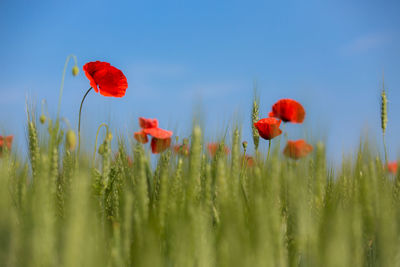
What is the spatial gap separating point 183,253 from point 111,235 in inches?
17.8

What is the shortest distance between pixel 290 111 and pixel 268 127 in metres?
0.18

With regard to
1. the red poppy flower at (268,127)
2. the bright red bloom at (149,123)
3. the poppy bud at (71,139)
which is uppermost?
the bright red bloom at (149,123)

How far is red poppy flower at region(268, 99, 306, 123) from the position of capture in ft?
6.86

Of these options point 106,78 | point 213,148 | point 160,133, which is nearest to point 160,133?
point 160,133

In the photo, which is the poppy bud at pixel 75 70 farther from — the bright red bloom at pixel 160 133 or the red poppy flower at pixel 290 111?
the red poppy flower at pixel 290 111

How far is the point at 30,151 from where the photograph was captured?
148cm

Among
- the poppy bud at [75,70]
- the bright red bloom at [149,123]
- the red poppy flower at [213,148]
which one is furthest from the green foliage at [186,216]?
the bright red bloom at [149,123]

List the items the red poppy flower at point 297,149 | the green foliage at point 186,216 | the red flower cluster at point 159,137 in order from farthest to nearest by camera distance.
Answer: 1. the red flower cluster at point 159,137
2. the red poppy flower at point 297,149
3. the green foliage at point 186,216

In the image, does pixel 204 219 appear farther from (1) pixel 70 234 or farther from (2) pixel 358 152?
(2) pixel 358 152

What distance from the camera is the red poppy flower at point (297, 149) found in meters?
1.54

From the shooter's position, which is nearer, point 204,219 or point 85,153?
point 204,219

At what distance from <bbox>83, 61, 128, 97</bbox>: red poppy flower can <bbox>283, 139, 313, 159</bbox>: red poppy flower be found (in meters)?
0.90

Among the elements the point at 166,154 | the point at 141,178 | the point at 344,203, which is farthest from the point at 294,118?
the point at 141,178

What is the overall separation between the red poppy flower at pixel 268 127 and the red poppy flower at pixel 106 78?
708mm
